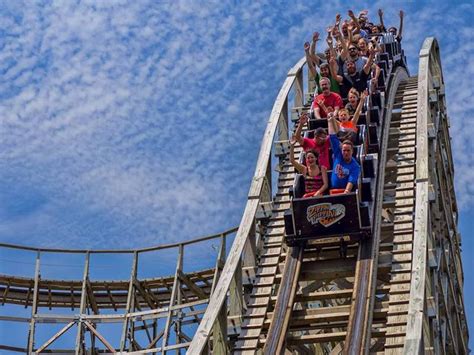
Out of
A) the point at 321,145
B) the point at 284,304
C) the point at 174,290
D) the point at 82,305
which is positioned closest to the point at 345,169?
the point at 321,145

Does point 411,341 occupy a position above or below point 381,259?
below

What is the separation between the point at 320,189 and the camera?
8.95 meters

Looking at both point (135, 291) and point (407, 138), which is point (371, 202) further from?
point (135, 291)

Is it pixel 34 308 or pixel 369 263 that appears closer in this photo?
pixel 369 263

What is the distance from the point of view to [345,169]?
898 cm

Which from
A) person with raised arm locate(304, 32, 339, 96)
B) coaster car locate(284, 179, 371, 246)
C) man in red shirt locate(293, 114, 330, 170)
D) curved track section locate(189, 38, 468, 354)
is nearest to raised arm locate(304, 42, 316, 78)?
person with raised arm locate(304, 32, 339, 96)

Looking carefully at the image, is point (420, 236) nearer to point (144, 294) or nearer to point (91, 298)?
point (144, 294)

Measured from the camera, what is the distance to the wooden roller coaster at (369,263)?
7859mm

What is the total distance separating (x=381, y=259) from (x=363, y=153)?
45.1 inches

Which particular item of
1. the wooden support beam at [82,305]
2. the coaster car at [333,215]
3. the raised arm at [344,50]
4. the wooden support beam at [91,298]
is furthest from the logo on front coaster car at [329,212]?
the wooden support beam at [91,298]

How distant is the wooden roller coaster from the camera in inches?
309

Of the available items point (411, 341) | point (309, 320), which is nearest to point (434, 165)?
point (309, 320)

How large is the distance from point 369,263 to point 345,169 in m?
0.96

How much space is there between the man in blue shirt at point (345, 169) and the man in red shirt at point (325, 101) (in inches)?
50.8
